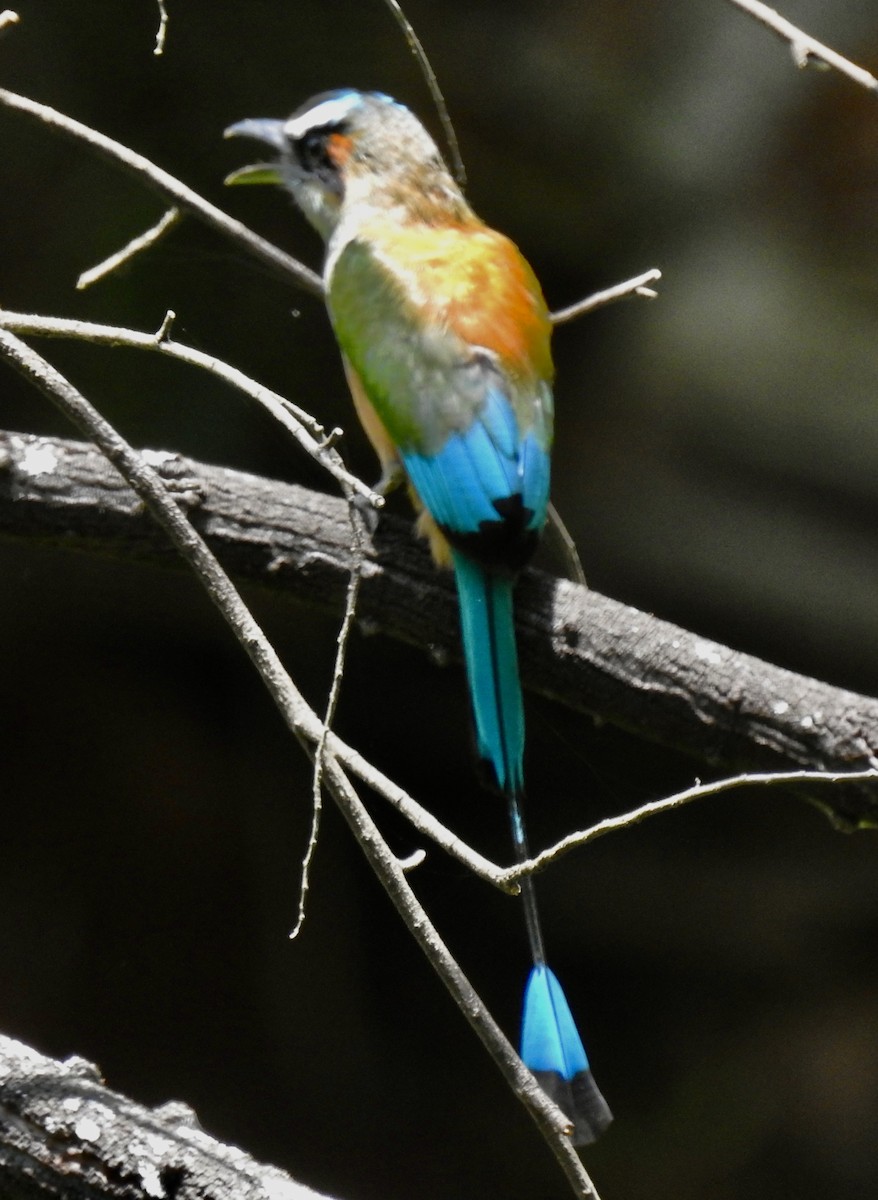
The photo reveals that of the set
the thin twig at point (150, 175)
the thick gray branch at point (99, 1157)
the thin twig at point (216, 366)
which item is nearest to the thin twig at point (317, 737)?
the thin twig at point (216, 366)

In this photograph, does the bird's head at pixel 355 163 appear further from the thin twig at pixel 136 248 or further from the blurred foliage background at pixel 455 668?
the blurred foliage background at pixel 455 668

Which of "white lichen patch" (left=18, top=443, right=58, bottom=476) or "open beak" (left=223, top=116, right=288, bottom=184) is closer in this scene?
"white lichen patch" (left=18, top=443, right=58, bottom=476)

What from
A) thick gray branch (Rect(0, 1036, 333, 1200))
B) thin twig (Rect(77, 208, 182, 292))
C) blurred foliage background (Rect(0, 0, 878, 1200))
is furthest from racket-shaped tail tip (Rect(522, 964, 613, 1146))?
blurred foliage background (Rect(0, 0, 878, 1200))

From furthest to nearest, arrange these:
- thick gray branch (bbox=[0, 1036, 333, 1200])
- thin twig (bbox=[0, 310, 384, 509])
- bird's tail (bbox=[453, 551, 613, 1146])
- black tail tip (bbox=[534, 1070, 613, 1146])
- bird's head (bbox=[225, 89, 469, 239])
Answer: bird's head (bbox=[225, 89, 469, 239])
bird's tail (bbox=[453, 551, 613, 1146])
black tail tip (bbox=[534, 1070, 613, 1146])
thin twig (bbox=[0, 310, 384, 509])
thick gray branch (bbox=[0, 1036, 333, 1200])

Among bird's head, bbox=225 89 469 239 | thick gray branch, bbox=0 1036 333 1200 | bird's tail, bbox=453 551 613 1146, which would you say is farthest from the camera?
bird's head, bbox=225 89 469 239

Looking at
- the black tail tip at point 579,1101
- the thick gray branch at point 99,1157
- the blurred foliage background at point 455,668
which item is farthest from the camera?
the blurred foliage background at point 455,668

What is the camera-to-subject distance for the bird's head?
2.29 m

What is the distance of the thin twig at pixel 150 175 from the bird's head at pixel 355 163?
0.25m

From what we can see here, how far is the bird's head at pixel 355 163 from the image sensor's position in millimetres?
2285

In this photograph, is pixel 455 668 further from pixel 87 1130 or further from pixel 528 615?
pixel 87 1130

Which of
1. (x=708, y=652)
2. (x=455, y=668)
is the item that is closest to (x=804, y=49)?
(x=708, y=652)

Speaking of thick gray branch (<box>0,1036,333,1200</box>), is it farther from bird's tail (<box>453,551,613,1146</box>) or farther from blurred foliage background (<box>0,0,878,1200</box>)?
blurred foliage background (<box>0,0,878,1200</box>)

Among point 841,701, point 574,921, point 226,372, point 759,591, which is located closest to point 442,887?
point 574,921

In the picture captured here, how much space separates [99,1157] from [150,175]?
Result: 1.31 m
